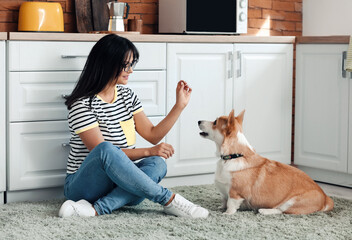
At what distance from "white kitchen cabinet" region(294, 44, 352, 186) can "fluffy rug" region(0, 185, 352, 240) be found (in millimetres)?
751

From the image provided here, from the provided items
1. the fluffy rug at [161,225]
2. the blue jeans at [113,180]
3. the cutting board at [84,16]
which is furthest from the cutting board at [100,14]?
the fluffy rug at [161,225]

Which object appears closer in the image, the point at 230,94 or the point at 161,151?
the point at 161,151

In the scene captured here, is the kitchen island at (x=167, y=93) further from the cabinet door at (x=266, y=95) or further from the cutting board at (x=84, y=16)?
the cutting board at (x=84, y=16)

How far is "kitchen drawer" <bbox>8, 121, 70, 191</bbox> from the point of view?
2867 mm

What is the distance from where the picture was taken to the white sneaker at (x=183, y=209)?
2.54m

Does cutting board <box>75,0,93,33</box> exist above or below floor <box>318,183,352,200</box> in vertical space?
above

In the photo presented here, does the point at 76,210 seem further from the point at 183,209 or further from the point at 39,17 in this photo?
the point at 39,17

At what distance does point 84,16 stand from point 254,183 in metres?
1.50

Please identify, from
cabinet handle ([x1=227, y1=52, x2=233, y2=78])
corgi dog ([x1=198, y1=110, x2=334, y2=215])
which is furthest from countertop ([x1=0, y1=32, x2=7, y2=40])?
→ cabinet handle ([x1=227, y1=52, x2=233, y2=78])

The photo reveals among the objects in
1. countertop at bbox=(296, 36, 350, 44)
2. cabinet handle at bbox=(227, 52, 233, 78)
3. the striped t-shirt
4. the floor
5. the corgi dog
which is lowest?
the floor

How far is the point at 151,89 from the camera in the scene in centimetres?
321

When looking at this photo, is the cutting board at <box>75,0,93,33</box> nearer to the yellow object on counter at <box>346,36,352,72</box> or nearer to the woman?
the woman

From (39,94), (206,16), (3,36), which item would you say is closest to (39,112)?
(39,94)

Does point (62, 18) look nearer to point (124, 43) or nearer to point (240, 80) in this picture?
point (124, 43)
